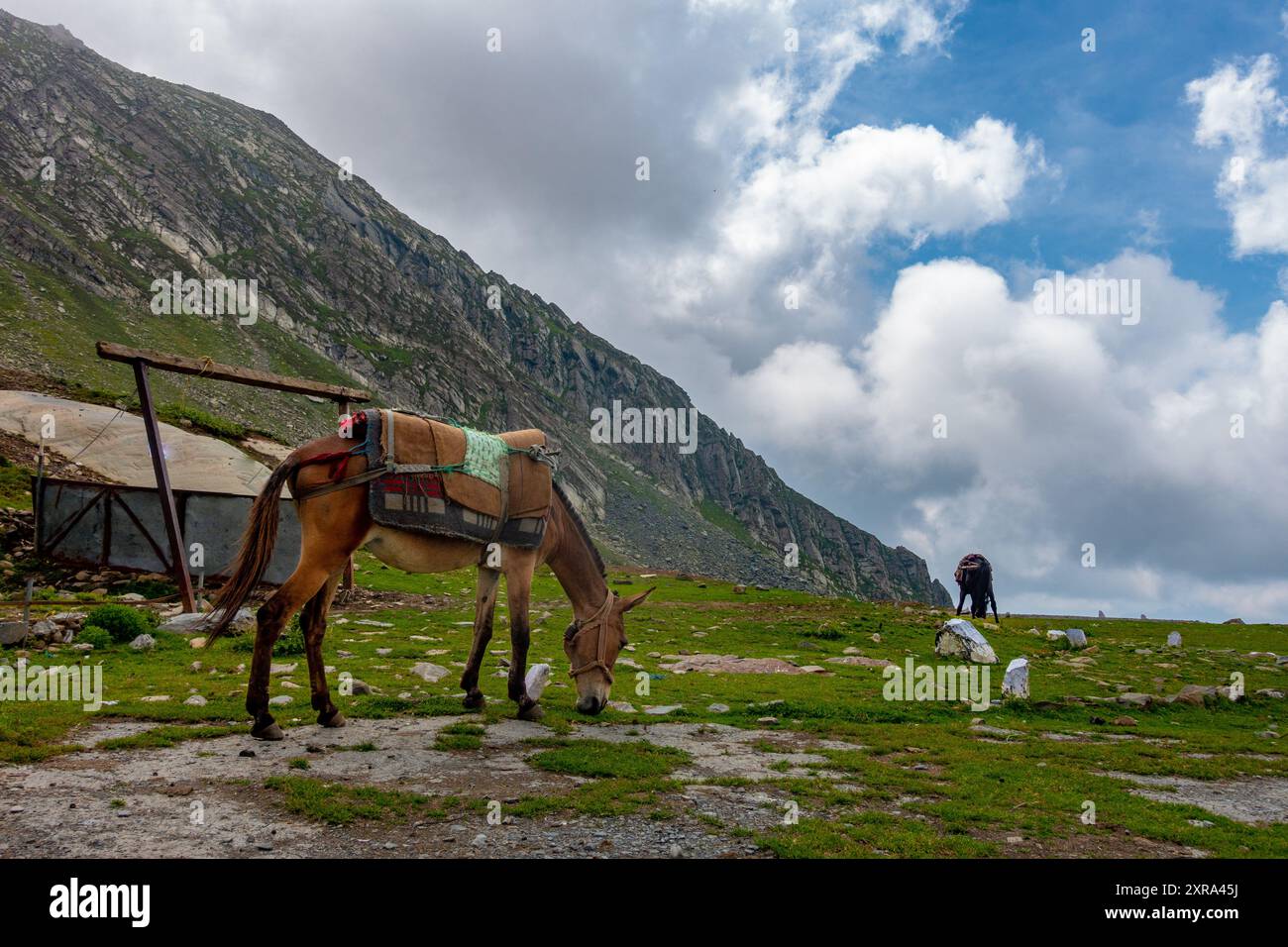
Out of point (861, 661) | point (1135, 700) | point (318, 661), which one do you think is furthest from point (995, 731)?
point (318, 661)

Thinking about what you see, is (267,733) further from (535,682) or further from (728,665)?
(728,665)

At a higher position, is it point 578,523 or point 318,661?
point 578,523

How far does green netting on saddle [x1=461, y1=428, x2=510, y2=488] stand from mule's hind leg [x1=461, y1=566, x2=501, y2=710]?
5.21ft

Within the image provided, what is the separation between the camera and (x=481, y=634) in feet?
36.2

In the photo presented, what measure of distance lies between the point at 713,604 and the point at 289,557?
21.3m

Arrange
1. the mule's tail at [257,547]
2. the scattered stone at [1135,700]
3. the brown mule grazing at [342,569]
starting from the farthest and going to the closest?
the scattered stone at [1135,700], the mule's tail at [257,547], the brown mule grazing at [342,569]

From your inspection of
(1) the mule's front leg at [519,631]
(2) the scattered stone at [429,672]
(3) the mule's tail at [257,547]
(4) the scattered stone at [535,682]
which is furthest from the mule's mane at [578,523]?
(3) the mule's tail at [257,547]

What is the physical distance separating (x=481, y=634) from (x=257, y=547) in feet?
11.6

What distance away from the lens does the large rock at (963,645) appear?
20656 mm

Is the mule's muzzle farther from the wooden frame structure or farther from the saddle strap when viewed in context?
the wooden frame structure

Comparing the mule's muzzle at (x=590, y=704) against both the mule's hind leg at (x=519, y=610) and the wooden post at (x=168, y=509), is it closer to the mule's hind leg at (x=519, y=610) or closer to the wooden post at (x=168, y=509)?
the mule's hind leg at (x=519, y=610)

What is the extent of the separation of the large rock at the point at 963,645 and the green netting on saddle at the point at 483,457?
1652 centimetres
